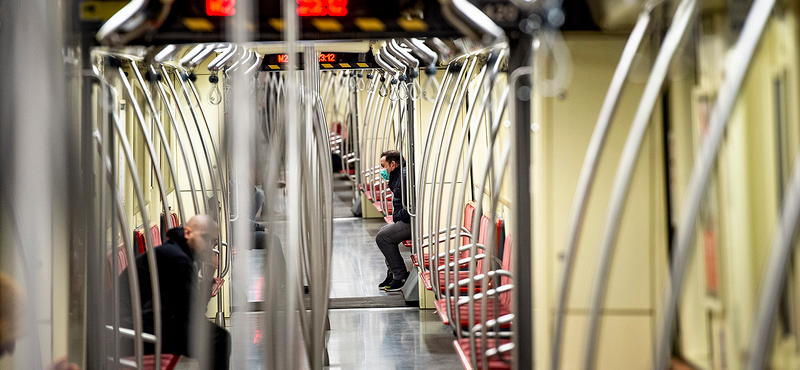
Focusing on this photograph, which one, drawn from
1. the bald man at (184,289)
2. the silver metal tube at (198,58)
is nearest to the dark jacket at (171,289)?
the bald man at (184,289)

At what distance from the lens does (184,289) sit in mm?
833

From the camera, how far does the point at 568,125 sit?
2529 mm

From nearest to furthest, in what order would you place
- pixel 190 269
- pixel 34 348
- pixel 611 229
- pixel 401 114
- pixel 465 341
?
pixel 34 348 → pixel 190 269 → pixel 611 229 → pixel 465 341 → pixel 401 114

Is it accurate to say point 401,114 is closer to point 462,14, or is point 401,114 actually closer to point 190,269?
Result: point 462,14

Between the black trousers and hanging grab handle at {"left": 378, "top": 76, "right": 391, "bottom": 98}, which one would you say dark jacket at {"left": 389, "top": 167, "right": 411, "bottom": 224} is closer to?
hanging grab handle at {"left": 378, "top": 76, "right": 391, "bottom": 98}

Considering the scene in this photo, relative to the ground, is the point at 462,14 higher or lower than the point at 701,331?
higher

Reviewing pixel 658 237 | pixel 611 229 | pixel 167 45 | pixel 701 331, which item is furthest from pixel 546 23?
pixel 167 45

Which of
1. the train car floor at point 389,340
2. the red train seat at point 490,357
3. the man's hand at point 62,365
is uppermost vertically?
the man's hand at point 62,365

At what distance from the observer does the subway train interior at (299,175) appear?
57 centimetres

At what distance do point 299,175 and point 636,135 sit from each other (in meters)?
0.90

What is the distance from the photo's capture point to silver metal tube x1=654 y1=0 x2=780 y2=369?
1.11 meters

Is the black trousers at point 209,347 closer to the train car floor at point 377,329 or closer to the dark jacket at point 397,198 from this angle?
the train car floor at point 377,329

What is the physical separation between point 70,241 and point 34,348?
10cm

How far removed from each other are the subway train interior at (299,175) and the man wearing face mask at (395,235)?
3.47 metres
